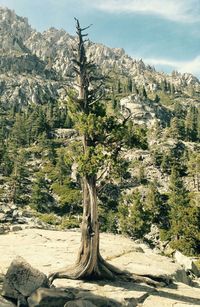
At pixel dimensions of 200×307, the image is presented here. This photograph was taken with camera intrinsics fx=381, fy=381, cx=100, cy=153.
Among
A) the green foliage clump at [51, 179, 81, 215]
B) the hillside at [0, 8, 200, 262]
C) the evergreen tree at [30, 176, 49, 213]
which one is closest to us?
the hillside at [0, 8, 200, 262]

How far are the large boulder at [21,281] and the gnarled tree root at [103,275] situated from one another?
Answer: 7.84 feet

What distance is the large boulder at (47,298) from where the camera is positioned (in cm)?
1445

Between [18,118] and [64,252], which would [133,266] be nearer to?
A: [64,252]

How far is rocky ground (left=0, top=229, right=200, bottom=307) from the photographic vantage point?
16797 mm

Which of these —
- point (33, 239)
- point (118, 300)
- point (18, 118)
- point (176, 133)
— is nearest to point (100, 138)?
point (118, 300)

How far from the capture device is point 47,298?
574 inches

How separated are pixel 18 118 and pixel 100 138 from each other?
6547 inches

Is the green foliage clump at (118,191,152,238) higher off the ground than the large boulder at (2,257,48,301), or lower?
lower

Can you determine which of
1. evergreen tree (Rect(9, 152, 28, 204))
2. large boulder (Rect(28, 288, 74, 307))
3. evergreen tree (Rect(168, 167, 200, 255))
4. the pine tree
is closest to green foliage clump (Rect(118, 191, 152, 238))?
evergreen tree (Rect(168, 167, 200, 255))

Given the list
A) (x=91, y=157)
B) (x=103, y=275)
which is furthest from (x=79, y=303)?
(x=91, y=157)

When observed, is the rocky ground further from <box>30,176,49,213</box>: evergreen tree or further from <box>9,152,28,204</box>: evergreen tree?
<box>9,152,28,204</box>: evergreen tree

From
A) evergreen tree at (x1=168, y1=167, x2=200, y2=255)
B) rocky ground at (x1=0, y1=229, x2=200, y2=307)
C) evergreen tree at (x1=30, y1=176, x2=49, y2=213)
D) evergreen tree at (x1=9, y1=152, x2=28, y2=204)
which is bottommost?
evergreen tree at (x1=168, y1=167, x2=200, y2=255)

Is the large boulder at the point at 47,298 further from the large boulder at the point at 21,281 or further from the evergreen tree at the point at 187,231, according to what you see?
the evergreen tree at the point at 187,231

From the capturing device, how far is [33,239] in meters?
30.7
